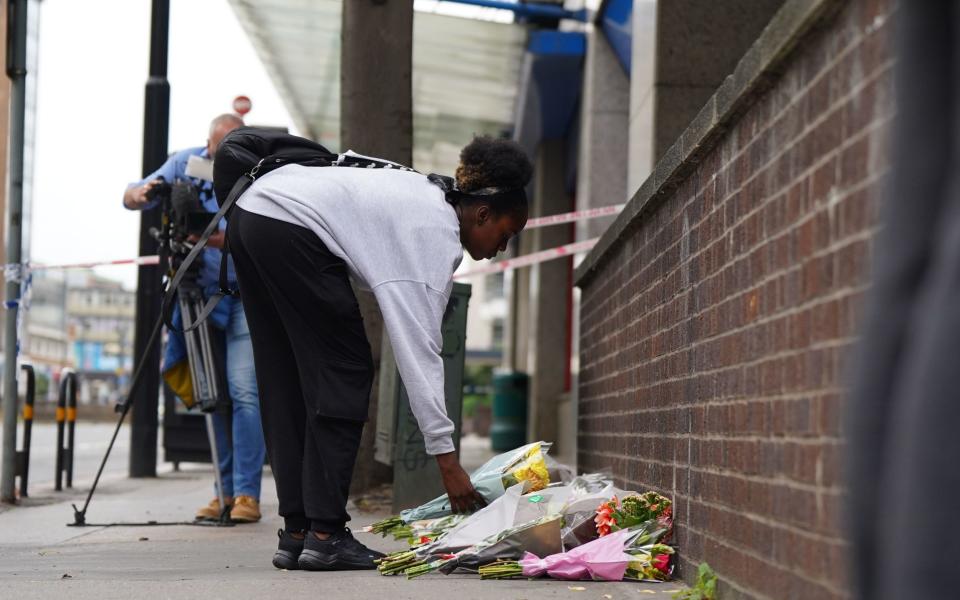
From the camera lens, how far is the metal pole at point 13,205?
7.66m

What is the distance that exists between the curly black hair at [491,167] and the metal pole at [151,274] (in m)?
6.69

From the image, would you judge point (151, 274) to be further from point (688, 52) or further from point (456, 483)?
point (456, 483)

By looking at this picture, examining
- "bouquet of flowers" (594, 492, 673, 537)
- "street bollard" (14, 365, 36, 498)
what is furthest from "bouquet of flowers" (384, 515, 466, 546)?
"street bollard" (14, 365, 36, 498)

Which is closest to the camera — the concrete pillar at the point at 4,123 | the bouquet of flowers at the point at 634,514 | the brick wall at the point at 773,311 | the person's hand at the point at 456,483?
the brick wall at the point at 773,311

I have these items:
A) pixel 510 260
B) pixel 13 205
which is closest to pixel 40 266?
pixel 13 205

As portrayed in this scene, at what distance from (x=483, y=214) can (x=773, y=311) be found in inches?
57.1

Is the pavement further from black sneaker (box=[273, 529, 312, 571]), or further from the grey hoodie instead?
the grey hoodie

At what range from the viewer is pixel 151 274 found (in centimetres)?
1076

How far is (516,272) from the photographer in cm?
2430

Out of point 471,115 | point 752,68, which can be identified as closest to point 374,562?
point 752,68

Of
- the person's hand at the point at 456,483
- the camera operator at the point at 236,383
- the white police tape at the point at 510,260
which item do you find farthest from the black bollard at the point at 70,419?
the person's hand at the point at 456,483

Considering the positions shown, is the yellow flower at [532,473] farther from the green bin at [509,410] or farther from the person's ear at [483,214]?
the green bin at [509,410]

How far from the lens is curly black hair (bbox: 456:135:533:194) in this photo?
4246mm

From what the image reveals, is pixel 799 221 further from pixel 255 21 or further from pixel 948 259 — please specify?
pixel 255 21
